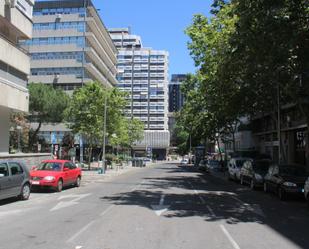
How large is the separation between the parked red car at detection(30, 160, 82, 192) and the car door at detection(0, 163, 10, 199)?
4902 mm

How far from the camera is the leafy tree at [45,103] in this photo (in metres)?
59.3

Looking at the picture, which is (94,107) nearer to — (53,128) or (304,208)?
(304,208)

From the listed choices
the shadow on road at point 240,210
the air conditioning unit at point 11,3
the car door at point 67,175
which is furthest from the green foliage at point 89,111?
the shadow on road at point 240,210

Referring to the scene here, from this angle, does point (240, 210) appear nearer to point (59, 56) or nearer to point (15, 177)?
point (15, 177)

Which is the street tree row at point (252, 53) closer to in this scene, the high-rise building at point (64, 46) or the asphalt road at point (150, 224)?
the asphalt road at point (150, 224)

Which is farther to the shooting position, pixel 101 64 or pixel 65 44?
pixel 101 64

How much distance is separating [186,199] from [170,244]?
993 cm

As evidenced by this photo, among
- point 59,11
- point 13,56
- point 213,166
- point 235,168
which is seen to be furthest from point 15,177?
point 59,11

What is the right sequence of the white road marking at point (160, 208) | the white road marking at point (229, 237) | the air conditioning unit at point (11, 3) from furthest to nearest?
the air conditioning unit at point (11, 3) < the white road marking at point (160, 208) < the white road marking at point (229, 237)

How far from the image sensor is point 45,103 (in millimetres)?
59875

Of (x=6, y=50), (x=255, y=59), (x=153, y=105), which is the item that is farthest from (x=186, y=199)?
(x=153, y=105)

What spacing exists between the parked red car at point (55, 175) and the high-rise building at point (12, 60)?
20.0 feet

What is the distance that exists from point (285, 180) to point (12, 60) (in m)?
18.3

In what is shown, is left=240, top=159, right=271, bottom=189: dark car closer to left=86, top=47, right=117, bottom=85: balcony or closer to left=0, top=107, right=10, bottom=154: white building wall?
left=0, top=107, right=10, bottom=154: white building wall
